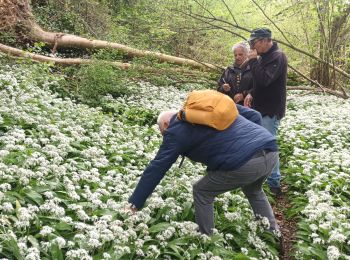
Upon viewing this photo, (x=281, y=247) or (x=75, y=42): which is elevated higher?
(x=75, y=42)

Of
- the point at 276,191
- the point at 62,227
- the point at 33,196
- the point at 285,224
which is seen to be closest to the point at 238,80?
the point at 276,191

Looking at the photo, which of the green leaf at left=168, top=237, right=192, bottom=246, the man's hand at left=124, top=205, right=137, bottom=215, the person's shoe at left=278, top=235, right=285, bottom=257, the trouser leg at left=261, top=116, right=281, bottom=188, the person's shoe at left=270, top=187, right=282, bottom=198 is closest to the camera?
the man's hand at left=124, top=205, right=137, bottom=215

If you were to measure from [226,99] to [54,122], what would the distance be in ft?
14.2

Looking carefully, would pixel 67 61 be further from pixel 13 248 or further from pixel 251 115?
pixel 13 248

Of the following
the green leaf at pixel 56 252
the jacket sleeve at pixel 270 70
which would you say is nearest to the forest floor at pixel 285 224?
the jacket sleeve at pixel 270 70

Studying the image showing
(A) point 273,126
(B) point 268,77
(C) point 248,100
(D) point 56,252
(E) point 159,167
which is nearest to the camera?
(D) point 56,252

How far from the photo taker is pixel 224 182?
4352 millimetres

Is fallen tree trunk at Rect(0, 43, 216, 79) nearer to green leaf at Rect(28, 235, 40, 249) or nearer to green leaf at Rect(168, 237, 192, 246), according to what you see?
green leaf at Rect(168, 237, 192, 246)

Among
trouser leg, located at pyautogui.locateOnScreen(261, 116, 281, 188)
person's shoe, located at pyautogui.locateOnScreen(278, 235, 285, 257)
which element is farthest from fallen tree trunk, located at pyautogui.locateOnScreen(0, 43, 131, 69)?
person's shoe, located at pyautogui.locateOnScreen(278, 235, 285, 257)

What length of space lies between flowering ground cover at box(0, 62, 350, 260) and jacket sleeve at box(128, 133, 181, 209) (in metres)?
0.34

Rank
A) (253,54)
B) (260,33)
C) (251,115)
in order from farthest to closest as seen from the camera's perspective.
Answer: (253,54), (260,33), (251,115)

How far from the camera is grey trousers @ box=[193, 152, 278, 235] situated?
4285 millimetres

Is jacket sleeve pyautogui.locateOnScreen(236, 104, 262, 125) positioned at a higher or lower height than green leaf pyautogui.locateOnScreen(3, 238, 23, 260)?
higher

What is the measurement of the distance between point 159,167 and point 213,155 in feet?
1.89
